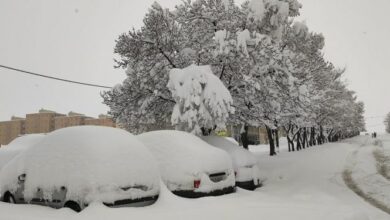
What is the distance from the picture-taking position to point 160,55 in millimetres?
16391

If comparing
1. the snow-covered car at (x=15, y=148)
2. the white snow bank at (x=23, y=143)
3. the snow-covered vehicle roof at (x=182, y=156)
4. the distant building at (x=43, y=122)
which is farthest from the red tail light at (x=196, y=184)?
the distant building at (x=43, y=122)

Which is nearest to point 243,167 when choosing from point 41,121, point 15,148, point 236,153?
point 236,153

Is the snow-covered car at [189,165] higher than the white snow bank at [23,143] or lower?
lower

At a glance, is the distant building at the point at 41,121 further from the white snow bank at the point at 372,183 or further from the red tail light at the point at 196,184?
the red tail light at the point at 196,184

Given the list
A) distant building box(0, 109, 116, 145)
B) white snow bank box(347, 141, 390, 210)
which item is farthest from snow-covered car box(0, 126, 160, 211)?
distant building box(0, 109, 116, 145)

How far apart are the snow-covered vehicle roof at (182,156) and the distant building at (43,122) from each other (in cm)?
11965

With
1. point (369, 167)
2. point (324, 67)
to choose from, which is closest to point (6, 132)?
point (324, 67)

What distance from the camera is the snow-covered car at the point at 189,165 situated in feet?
24.9

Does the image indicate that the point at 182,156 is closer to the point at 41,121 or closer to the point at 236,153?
the point at 236,153

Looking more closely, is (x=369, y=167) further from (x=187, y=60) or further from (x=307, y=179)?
(x=187, y=60)

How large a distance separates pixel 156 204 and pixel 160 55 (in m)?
10.5

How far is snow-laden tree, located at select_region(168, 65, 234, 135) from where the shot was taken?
12625 millimetres

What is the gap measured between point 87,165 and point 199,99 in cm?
681

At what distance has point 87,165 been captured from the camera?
20.1 ft
